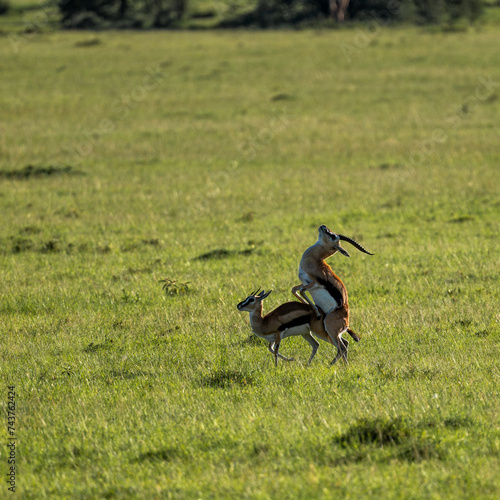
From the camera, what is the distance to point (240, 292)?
12.2m

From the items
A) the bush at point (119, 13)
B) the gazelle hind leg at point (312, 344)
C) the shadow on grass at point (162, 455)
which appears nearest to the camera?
the shadow on grass at point (162, 455)

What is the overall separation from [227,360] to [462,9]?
73.7 metres

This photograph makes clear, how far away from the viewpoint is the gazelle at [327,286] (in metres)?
8.38

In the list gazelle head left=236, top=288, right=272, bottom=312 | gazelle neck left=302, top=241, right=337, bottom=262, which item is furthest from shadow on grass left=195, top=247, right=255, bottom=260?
gazelle neck left=302, top=241, right=337, bottom=262

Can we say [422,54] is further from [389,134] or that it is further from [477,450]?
[477,450]

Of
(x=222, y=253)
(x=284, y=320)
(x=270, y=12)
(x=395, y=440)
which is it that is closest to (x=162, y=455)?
(x=395, y=440)

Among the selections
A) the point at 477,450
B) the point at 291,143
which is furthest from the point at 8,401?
the point at 291,143

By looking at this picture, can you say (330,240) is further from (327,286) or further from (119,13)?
(119,13)

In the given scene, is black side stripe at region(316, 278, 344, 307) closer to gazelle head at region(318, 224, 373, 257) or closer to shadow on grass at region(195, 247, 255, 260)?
gazelle head at region(318, 224, 373, 257)

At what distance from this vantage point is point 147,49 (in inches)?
2098

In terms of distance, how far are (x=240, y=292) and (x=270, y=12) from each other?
74.6 m

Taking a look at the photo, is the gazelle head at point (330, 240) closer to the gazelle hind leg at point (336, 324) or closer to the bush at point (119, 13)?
the gazelle hind leg at point (336, 324)

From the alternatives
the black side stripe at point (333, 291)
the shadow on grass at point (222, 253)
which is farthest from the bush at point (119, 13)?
the black side stripe at point (333, 291)

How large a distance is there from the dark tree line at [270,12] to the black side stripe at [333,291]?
6959cm
